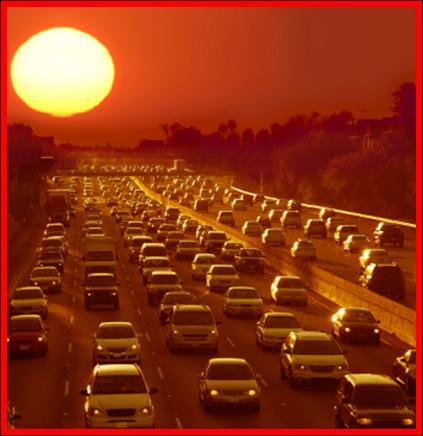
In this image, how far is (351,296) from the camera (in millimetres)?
48688

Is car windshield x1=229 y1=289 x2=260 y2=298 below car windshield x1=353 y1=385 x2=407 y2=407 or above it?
above

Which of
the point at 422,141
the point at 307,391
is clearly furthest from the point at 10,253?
the point at 422,141

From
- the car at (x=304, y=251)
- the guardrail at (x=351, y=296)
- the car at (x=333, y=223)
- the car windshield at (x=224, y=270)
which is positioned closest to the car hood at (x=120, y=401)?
the guardrail at (x=351, y=296)

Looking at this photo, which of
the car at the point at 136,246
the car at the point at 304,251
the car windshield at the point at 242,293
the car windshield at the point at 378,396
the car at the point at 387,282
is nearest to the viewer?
the car windshield at the point at 378,396

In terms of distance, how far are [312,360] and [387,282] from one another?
22140 mm

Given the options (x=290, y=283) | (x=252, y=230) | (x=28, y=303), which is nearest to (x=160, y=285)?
(x=290, y=283)

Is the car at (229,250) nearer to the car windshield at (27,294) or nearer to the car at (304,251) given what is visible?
the car at (304,251)

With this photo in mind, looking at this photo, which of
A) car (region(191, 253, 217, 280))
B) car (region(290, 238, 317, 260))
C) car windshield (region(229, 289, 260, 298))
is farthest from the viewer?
car (region(290, 238, 317, 260))

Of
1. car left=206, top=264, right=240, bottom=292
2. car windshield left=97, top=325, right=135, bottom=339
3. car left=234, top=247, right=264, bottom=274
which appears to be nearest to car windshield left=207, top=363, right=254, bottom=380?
car windshield left=97, top=325, right=135, bottom=339

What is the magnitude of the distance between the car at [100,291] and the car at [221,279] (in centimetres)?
658

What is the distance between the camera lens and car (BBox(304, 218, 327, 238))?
92.9m

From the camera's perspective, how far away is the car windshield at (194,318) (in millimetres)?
37719

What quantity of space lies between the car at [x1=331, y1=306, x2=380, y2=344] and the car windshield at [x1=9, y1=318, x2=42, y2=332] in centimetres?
1041

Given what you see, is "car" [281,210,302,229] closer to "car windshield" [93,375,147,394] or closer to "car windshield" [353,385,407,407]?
"car windshield" [93,375,147,394]
